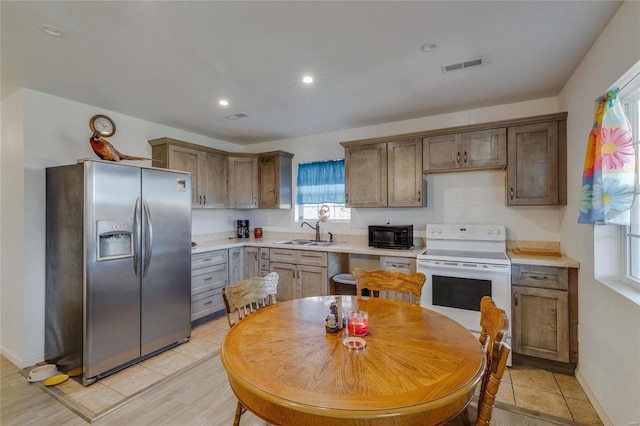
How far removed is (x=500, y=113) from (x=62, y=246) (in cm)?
458

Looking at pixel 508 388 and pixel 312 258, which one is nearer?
pixel 508 388

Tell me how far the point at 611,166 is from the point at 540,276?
3.82 feet

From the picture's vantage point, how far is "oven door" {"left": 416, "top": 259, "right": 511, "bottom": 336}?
2.60 m

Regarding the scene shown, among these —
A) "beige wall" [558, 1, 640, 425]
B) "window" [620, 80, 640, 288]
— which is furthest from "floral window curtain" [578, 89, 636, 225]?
"beige wall" [558, 1, 640, 425]

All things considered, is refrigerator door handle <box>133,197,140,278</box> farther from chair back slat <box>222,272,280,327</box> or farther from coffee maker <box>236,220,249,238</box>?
coffee maker <box>236,220,249,238</box>

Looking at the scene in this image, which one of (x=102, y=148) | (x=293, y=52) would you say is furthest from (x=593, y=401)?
(x=102, y=148)

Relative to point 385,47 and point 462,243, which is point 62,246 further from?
point 462,243

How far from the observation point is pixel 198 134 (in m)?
4.40

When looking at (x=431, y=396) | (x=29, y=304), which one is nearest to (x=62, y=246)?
(x=29, y=304)

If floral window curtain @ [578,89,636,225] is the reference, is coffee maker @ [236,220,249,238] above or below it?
below

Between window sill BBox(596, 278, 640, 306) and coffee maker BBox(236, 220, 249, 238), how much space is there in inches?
169

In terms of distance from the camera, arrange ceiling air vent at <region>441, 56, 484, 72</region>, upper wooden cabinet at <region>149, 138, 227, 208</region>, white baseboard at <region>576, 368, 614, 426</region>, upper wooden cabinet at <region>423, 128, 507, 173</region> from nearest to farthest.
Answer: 1. white baseboard at <region>576, 368, 614, 426</region>
2. ceiling air vent at <region>441, 56, 484, 72</region>
3. upper wooden cabinet at <region>423, 128, 507, 173</region>
4. upper wooden cabinet at <region>149, 138, 227, 208</region>

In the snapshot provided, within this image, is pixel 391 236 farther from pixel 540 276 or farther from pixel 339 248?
pixel 540 276

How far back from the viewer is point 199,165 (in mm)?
3996
